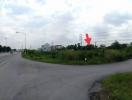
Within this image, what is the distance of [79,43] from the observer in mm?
67625

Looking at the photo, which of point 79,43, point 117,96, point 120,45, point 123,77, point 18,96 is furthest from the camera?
point 79,43

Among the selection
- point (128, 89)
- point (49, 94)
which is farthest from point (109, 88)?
point (49, 94)

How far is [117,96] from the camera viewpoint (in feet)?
35.0

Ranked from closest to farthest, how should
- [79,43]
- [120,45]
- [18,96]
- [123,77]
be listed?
[18,96]
[123,77]
[120,45]
[79,43]

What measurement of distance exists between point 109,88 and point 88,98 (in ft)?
7.07

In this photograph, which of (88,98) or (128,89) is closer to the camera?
(88,98)

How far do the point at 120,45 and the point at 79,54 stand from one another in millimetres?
25059

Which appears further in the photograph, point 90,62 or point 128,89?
point 90,62

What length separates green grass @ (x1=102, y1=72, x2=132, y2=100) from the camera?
10.7 metres

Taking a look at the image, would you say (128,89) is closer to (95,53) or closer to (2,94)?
(2,94)

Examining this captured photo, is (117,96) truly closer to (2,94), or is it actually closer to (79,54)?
(2,94)

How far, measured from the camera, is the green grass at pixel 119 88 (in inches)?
422

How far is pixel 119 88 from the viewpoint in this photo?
504 inches

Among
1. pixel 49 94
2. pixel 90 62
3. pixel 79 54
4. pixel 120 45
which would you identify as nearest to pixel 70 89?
pixel 49 94
